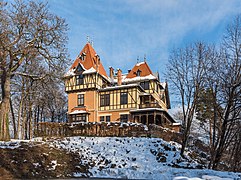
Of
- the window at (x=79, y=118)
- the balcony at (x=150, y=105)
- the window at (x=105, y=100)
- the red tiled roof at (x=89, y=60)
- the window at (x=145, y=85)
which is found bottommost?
the window at (x=79, y=118)

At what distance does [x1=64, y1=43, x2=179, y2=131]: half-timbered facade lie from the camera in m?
35.0

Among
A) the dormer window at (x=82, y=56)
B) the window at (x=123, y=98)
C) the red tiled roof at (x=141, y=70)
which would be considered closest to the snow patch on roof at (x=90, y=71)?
the dormer window at (x=82, y=56)

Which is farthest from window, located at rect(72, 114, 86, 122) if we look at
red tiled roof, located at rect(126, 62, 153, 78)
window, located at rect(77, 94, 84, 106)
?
red tiled roof, located at rect(126, 62, 153, 78)

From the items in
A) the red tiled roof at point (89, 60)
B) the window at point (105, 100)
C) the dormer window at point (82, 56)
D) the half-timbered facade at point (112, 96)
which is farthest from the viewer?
the dormer window at point (82, 56)

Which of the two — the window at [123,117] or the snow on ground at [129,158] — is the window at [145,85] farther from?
the snow on ground at [129,158]

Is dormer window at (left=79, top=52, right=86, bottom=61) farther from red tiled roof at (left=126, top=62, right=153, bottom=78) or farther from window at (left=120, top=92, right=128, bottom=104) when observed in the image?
window at (left=120, top=92, right=128, bottom=104)

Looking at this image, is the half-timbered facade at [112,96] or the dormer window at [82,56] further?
the dormer window at [82,56]

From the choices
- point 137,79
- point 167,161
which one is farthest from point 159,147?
point 137,79

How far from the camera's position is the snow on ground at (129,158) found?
14.2 m

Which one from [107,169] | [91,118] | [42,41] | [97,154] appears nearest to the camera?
A: [107,169]

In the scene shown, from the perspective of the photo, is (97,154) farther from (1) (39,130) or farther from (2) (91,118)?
(2) (91,118)

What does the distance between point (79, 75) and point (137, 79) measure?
8547 millimetres

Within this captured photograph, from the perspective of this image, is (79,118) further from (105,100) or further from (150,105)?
(150,105)

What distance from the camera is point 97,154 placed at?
18.3 meters
